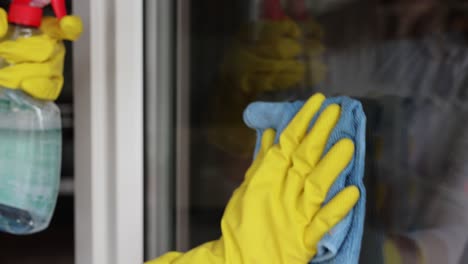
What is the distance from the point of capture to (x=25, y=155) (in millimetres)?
866

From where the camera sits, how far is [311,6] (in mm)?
819

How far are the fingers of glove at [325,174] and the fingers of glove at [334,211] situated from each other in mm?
16

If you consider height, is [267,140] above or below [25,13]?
below

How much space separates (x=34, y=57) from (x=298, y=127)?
1.29ft

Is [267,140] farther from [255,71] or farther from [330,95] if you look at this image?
[255,71]

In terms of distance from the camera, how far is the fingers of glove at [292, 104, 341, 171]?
659 mm

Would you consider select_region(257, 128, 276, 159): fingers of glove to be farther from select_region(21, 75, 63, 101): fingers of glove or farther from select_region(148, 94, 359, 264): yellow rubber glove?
select_region(21, 75, 63, 101): fingers of glove

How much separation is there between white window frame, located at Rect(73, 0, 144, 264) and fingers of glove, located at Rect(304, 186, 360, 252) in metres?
0.47

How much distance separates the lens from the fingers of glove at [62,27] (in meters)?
0.80

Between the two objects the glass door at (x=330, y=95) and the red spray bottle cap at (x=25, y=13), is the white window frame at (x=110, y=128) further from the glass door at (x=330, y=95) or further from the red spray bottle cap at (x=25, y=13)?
the red spray bottle cap at (x=25, y=13)

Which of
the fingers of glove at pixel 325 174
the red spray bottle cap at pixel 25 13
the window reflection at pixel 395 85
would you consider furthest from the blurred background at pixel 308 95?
the red spray bottle cap at pixel 25 13

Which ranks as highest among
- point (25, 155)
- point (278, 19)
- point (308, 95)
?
point (278, 19)

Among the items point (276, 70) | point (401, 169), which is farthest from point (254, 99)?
point (401, 169)

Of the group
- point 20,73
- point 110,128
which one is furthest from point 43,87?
point 110,128
